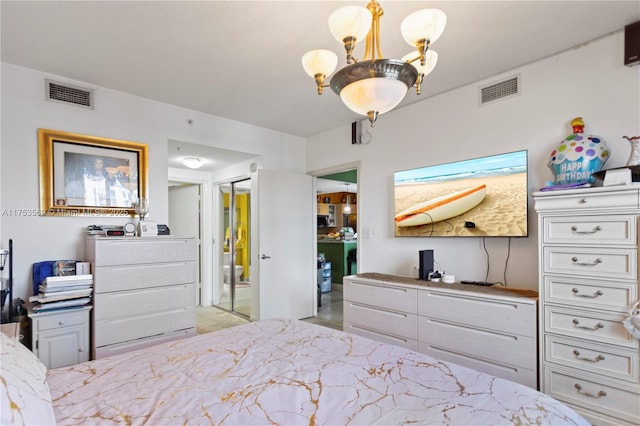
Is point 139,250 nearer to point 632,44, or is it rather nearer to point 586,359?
point 586,359

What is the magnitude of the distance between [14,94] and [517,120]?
408 cm

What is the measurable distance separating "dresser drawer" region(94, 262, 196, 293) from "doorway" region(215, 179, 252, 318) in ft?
6.49

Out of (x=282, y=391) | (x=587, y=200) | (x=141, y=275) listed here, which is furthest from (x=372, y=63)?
(x=141, y=275)

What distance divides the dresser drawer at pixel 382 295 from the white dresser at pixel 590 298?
0.95 m

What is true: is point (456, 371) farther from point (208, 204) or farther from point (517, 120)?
point (208, 204)

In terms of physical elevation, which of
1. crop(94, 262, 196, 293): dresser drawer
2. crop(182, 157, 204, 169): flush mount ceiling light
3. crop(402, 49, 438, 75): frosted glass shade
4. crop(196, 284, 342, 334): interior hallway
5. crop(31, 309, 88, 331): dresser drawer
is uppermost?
crop(402, 49, 438, 75): frosted glass shade

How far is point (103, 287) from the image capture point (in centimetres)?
260

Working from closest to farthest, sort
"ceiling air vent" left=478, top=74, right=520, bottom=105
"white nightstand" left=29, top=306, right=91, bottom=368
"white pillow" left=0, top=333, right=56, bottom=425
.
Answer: "white pillow" left=0, top=333, right=56, bottom=425 < "white nightstand" left=29, top=306, right=91, bottom=368 < "ceiling air vent" left=478, top=74, right=520, bottom=105

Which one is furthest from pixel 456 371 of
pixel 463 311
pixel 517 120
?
pixel 517 120

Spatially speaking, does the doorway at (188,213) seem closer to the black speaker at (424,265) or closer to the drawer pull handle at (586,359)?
the black speaker at (424,265)

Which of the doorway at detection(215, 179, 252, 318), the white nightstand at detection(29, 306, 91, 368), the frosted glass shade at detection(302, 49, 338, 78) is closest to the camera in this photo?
the frosted glass shade at detection(302, 49, 338, 78)

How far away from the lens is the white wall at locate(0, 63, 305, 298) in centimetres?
261

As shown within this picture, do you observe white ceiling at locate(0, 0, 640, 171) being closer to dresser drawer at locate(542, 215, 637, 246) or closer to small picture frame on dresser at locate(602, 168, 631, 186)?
small picture frame on dresser at locate(602, 168, 631, 186)

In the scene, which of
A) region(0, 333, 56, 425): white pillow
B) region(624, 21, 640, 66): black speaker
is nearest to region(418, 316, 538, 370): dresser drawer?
region(624, 21, 640, 66): black speaker
